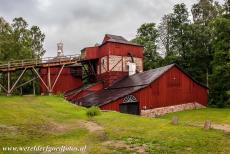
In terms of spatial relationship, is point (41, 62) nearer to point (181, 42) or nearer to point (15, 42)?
point (15, 42)

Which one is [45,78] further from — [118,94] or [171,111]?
[171,111]

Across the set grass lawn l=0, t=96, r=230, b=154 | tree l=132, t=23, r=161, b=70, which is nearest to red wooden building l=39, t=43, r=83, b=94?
tree l=132, t=23, r=161, b=70

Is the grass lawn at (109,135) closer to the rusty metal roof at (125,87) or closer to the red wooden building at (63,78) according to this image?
the rusty metal roof at (125,87)

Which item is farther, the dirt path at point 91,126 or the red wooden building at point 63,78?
the red wooden building at point 63,78

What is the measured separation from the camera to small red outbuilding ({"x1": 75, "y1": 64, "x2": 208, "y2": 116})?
132 feet

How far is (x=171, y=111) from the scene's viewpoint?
43.1 m

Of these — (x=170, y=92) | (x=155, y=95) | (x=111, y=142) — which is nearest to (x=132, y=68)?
(x=170, y=92)

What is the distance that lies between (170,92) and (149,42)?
102ft

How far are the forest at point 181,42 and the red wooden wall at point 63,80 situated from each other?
22.1 feet

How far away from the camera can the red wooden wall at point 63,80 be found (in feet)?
192

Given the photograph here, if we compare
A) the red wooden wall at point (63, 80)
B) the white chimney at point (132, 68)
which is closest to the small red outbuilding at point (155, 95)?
the white chimney at point (132, 68)

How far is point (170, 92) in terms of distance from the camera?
4369cm

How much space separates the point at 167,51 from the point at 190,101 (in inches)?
1090

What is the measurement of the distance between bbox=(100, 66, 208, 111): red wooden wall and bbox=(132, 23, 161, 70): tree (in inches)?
901
